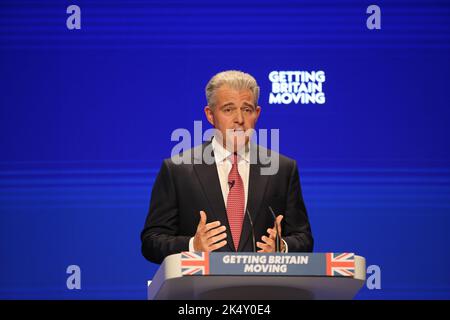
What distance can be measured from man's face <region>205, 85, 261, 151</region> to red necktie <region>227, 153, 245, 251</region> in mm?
153

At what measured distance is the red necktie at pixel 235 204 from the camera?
15.0 ft

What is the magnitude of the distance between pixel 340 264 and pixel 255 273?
0.31 meters

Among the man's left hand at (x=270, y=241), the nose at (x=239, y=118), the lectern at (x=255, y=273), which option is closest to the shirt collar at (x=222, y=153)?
the nose at (x=239, y=118)

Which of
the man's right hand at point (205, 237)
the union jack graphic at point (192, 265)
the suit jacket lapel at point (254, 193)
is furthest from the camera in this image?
the suit jacket lapel at point (254, 193)

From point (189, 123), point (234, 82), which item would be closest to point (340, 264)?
point (234, 82)

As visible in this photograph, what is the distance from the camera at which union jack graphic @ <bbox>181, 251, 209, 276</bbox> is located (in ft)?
11.8

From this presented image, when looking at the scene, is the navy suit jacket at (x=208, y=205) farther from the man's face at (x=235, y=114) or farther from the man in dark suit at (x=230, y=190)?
the man's face at (x=235, y=114)

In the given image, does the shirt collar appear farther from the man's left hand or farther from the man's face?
the man's left hand

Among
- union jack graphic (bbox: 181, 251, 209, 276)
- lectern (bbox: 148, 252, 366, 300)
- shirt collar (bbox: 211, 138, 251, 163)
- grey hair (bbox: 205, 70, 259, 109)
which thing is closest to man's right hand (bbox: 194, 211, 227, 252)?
lectern (bbox: 148, 252, 366, 300)

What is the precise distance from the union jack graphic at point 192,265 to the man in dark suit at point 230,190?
2.48ft

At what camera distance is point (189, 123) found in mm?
5930

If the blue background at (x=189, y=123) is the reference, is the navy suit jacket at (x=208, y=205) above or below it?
below

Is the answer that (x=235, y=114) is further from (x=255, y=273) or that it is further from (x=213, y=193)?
(x=255, y=273)
